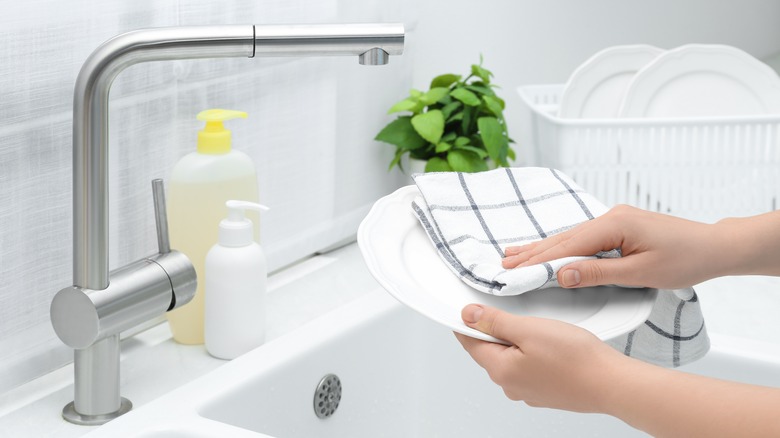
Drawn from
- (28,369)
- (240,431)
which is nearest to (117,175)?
(28,369)

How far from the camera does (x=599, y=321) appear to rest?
27.9 inches

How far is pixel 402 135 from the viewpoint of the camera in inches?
53.9

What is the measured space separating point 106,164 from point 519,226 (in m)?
0.34

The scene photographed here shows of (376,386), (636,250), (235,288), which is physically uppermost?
(636,250)

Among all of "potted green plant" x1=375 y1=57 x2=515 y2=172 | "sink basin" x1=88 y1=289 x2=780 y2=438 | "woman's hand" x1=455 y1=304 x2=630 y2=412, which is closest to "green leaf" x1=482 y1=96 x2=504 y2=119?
"potted green plant" x1=375 y1=57 x2=515 y2=172

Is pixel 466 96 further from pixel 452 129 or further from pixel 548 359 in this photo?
pixel 548 359

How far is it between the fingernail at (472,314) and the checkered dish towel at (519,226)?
7 centimetres

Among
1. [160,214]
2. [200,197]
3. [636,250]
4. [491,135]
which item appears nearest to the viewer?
[636,250]

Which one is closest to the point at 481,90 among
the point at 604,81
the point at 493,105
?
the point at 493,105

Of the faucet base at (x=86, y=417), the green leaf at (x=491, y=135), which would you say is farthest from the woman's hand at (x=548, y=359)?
the green leaf at (x=491, y=135)

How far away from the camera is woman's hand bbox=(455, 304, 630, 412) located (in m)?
0.66

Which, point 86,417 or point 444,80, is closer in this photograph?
point 86,417

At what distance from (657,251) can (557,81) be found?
1.03m

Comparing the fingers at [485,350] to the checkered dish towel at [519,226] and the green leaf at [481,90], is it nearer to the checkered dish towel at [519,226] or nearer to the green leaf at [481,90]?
the checkered dish towel at [519,226]
